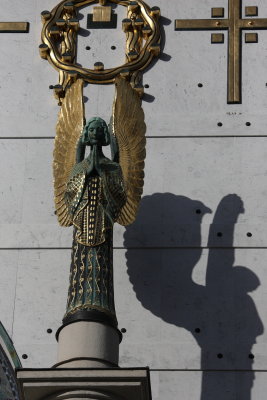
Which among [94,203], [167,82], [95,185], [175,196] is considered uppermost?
[167,82]

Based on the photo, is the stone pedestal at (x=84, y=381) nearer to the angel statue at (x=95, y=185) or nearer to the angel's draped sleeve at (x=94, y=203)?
the angel statue at (x=95, y=185)

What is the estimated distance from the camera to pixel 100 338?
1417cm

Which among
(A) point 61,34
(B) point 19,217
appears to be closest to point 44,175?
(B) point 19,217

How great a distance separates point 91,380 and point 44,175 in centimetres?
311

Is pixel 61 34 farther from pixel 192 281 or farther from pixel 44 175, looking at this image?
pixel 192 281

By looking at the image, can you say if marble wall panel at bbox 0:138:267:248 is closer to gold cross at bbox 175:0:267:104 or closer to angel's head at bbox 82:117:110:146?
gold cross at bbox 175:0:267:104

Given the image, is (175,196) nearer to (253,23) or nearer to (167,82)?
(167,82)

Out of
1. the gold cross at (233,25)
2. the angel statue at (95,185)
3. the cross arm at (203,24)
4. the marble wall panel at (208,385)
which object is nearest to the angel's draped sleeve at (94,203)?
the angel statue at (95,185)

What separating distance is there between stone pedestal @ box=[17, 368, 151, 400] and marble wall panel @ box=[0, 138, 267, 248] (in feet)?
7.70

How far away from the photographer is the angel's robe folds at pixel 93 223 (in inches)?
575

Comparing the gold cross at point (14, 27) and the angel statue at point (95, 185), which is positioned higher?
the gold cross at point (14, 27)

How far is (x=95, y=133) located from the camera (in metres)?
15.1

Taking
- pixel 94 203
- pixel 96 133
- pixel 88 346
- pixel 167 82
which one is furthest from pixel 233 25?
pixel 88 346

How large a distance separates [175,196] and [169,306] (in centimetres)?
110
